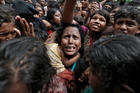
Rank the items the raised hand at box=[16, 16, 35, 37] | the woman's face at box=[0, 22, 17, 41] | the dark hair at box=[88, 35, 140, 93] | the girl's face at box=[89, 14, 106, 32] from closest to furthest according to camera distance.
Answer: the dark hair at box=[88, 35, 140, 93], the woman's face at box=[0, 22, 17, 41], the raised hand at box=[16, 16, 35, 37], the girl's face at box=[89, 14, 106, 32]

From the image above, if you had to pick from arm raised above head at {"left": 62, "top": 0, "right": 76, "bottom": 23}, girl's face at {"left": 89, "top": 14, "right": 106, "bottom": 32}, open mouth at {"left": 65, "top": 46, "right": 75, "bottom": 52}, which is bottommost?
open mouth at {"left": 65, "top": 46, "right": 75, "bottom": 52}

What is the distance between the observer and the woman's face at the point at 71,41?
1847mm

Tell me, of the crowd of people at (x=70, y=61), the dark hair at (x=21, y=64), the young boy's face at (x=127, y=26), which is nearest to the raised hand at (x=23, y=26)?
the crowd of people at (x=70, y=61)

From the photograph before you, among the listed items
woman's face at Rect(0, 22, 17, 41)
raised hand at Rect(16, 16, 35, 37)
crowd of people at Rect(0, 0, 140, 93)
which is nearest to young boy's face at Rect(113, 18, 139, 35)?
crowd of people at Rect(0, 0, 140, 93)

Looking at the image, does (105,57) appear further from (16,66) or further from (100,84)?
(16,66)

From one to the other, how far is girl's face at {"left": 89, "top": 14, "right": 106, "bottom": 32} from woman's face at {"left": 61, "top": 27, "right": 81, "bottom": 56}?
1.29 feet

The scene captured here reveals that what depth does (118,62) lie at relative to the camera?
86cm

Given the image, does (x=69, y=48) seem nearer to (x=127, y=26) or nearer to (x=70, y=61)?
(x=70, y=61)

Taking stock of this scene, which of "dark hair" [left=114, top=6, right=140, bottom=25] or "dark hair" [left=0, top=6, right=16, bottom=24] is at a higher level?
"dark hair" [left=0, top=6, right=16, bottom=24]

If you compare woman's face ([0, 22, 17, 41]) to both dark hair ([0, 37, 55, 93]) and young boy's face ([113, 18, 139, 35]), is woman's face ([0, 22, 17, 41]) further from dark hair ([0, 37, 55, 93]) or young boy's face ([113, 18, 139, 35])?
young boy's face ([113, 18, 139, 35])

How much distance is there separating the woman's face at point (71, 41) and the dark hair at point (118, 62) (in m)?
0.90

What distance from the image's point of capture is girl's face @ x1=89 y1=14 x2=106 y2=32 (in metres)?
2.24

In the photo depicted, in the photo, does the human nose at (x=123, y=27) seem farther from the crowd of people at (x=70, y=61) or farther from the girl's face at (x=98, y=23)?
the girl's face at (x=98, y=23)

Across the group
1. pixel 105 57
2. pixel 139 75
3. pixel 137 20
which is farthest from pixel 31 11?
pixel 139 75
